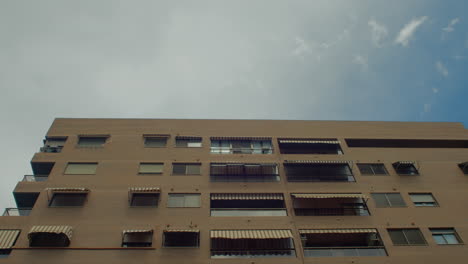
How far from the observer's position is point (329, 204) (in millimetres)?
22016

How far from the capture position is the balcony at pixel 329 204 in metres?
21.1

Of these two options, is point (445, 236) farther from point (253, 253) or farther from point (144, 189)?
point (144, 189)

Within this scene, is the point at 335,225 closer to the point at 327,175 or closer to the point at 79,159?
the point at 327,175

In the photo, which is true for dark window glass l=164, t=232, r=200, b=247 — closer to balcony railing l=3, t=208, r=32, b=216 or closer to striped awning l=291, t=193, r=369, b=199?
striped awning l=291, t=193, r=369, b=199

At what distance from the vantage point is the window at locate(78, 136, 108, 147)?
25031 millimetres

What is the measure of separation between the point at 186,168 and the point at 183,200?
9.76ft

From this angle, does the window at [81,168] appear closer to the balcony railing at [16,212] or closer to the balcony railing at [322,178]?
the balcony railing at [16,212]

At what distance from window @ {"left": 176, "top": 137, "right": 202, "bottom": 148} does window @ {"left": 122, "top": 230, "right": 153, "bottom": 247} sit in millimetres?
8260

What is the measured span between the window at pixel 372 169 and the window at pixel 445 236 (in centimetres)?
518

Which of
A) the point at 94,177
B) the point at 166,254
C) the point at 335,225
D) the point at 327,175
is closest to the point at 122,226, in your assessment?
the point at 166,254

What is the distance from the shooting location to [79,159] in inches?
918

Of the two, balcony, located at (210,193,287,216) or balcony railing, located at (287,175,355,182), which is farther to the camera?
balcony railing, located at (287,175,355,182)

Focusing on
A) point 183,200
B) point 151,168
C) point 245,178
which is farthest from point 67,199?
point 245,178

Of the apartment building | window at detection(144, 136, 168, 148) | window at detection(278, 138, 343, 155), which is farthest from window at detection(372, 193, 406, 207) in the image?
window at detection(144, 136, 168, 148)
